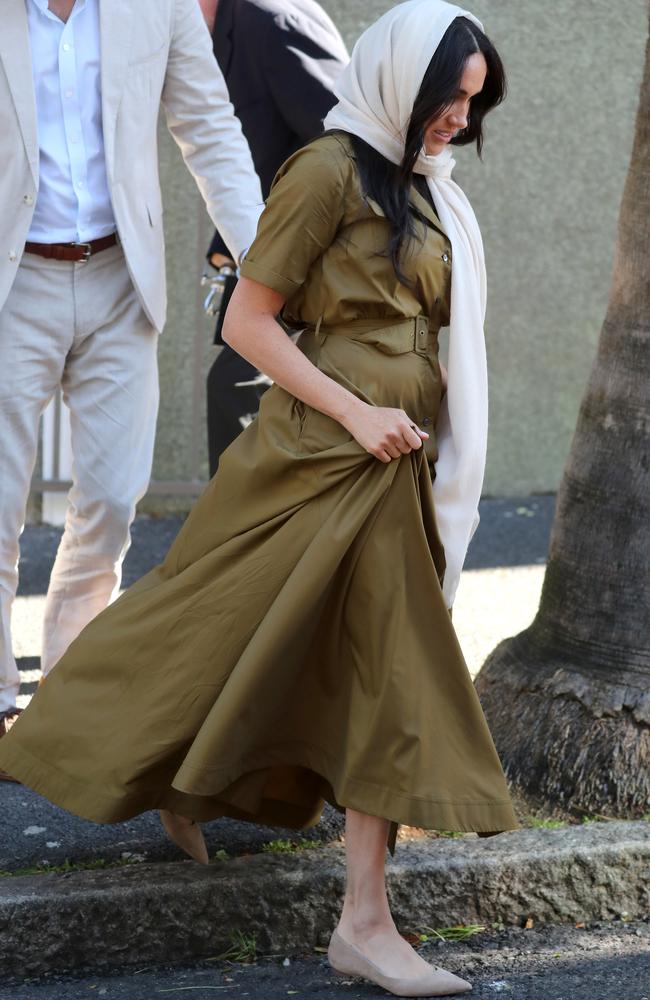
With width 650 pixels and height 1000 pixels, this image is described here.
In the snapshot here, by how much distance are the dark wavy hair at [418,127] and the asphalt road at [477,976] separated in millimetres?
1443

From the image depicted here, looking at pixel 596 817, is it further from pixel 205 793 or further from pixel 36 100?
pixel 36 100

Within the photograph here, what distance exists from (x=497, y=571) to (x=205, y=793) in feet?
11.9

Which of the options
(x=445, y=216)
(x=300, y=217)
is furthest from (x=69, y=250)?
(x=445, y=216)

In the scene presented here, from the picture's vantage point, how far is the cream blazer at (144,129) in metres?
3.74

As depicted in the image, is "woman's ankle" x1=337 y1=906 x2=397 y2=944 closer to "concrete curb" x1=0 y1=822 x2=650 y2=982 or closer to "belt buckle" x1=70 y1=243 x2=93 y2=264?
"concrete curb" x1=0 y1=822 x2=650 y2=982

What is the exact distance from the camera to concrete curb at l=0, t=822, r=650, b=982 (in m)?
3.22

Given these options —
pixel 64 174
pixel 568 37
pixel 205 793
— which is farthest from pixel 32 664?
pixel 568 37

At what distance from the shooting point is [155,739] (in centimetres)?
309

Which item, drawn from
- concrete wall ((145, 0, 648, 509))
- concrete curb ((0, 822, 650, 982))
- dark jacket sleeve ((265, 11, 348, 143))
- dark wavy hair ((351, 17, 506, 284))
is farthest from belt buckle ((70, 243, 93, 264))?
concrete wall ((145, 0, 648, 509))

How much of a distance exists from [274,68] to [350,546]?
2.34 m

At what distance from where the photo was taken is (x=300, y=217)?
299cm

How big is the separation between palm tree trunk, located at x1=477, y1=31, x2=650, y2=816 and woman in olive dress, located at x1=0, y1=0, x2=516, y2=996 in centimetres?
85

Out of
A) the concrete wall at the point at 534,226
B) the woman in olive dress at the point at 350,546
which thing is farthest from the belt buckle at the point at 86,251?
the concrete wall at the point at 534,226

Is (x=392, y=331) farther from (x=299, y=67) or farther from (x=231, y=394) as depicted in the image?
(x=231, y=394)
